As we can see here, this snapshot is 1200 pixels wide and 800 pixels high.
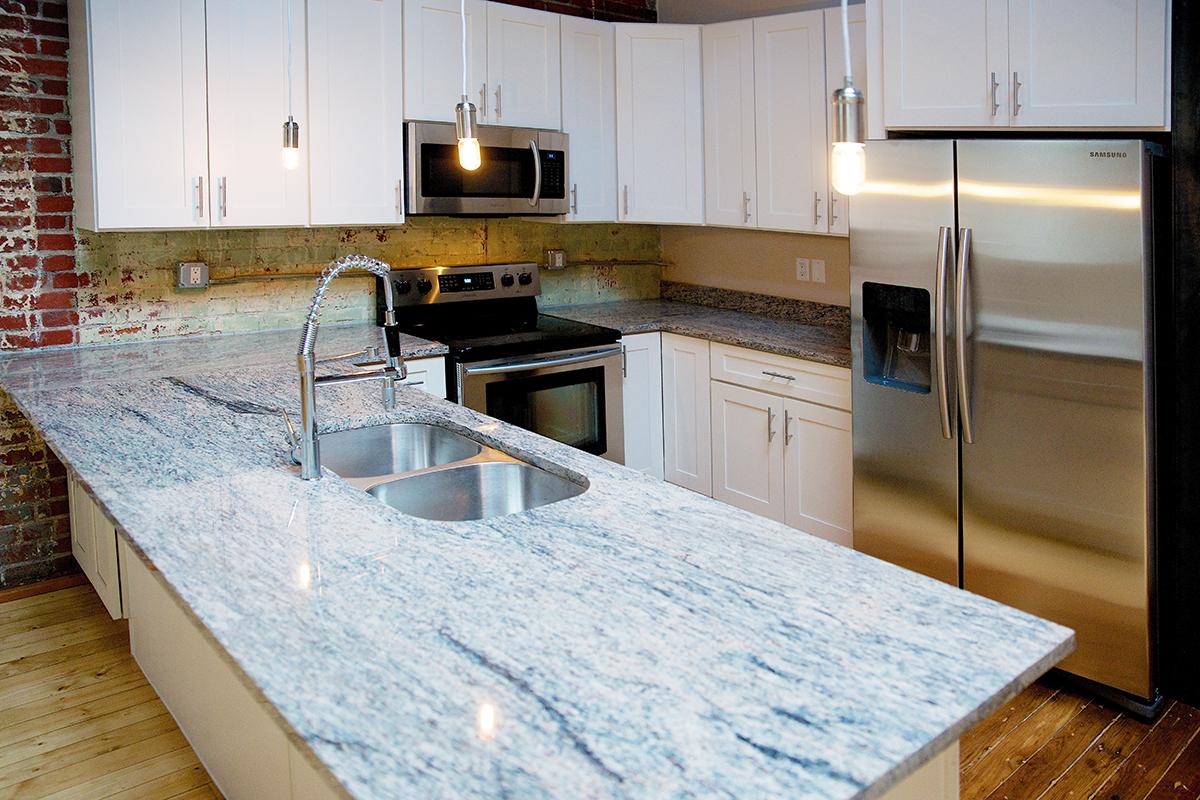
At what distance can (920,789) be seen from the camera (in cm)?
135

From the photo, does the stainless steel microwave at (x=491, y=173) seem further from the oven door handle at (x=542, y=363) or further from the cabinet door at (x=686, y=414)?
the cabinet door at (x=686, y=414)

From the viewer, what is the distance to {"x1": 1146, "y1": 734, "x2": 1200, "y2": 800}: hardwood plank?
8.15 feet

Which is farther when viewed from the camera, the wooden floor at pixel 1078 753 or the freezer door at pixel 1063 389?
the freezer door at pixel 1063 389

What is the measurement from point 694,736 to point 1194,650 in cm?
235

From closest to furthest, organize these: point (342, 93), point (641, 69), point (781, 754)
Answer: point (781, 754) → point (342, 93) → point (641, 69)

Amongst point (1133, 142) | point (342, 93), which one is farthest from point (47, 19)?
point (1133, 142)

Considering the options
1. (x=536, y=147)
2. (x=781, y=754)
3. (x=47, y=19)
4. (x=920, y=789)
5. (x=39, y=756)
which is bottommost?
(x=39, y=756)

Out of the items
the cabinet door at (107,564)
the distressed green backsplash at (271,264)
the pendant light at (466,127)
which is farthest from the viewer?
the distressed green backsplash at (271,264)

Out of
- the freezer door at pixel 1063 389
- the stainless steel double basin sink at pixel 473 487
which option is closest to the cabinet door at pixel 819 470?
the freezer door at pixel 1063 389

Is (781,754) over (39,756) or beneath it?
over

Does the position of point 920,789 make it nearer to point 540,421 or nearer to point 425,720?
point 425,720

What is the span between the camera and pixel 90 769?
2703mm

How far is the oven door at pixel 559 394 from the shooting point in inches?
153

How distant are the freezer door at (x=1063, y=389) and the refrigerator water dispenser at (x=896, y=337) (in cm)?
20
